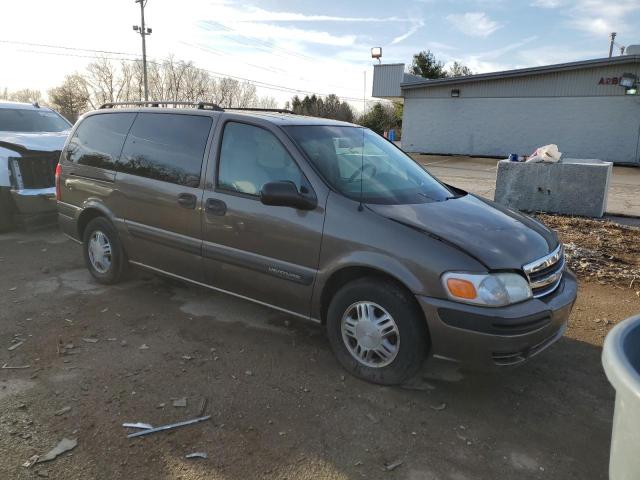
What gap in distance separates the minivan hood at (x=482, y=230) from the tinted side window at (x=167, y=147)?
1.68 meters

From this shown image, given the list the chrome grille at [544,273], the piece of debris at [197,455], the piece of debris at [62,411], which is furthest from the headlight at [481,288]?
the piece of debris at [62,411]

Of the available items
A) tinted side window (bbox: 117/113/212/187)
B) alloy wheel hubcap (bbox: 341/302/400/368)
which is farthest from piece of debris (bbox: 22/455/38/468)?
tinted side window (bbox: 117/113/212/187)

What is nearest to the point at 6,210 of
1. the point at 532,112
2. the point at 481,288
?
the point at 481,288

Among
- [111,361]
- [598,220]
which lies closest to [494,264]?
[111,361]

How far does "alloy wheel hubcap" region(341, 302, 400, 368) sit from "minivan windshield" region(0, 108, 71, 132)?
297 inches

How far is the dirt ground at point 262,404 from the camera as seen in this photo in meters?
2.60

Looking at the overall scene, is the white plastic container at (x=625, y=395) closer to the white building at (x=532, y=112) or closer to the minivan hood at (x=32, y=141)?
the minivan hood at (x=32, y=141)

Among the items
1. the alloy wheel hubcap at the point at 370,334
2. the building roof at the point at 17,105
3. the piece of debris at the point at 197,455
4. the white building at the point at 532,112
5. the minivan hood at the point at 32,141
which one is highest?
the white building at the point at 532,112

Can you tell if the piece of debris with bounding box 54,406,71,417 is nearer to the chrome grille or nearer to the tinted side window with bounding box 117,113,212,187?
the tinted side window with bounding box 117,113,212,187

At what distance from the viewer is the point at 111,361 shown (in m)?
3.60

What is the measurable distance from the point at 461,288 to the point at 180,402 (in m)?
1.89

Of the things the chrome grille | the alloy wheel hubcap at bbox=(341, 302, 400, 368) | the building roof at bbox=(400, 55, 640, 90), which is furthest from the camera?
the building roof at bbox=(400, 55, 640, 90)

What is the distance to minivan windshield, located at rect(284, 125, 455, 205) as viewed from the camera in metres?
3.62

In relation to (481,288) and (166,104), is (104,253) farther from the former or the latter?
(481,288)
